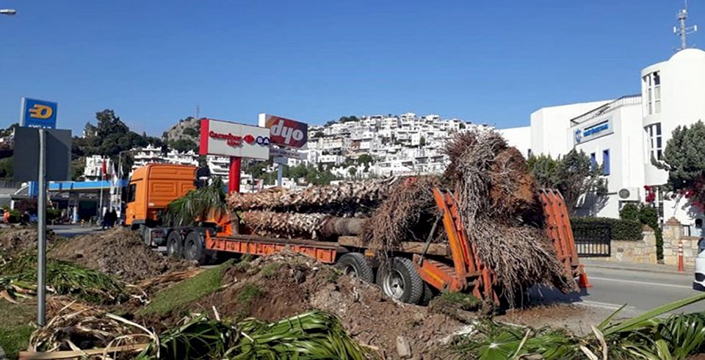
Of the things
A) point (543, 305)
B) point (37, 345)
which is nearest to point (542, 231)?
point (543, 305)

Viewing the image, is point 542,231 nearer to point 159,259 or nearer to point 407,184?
point 407,184

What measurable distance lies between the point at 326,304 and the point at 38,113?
26.2 m

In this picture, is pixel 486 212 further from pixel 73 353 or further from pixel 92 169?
pixel 92 169

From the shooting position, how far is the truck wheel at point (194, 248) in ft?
54.4

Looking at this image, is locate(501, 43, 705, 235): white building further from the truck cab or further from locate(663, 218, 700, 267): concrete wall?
the truck cab

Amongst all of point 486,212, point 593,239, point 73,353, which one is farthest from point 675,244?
point 73,353

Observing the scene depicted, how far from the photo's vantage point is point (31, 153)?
649 centimetres

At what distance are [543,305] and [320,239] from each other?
4806 mm

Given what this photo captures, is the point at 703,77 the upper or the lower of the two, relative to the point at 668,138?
upper

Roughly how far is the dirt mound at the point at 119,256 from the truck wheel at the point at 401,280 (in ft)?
18.2

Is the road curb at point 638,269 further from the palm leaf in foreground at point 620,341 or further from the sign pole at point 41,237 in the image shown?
the sign pole at point 41,237

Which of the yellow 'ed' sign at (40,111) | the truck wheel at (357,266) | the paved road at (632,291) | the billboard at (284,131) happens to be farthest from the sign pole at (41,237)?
the billboard at (284,131)

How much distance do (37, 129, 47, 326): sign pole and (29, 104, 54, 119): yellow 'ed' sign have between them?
80.7ft

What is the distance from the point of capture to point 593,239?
23.0 meters
